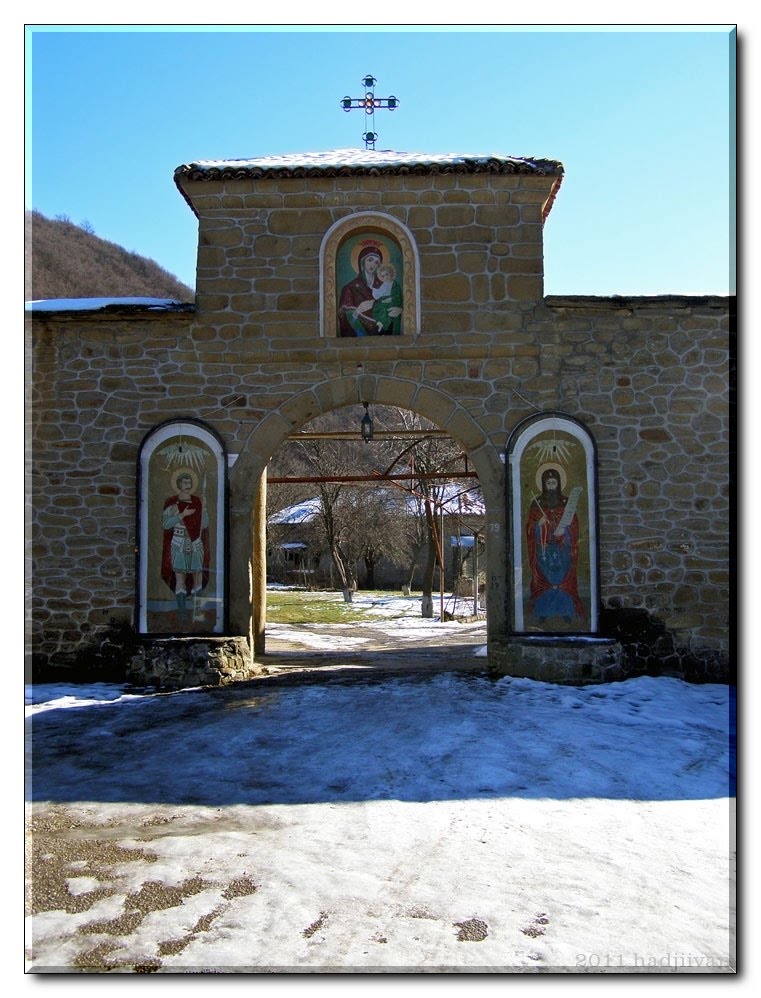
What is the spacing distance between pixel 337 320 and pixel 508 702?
4.10 m

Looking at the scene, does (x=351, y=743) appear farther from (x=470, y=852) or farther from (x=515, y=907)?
(x=515, y=907)

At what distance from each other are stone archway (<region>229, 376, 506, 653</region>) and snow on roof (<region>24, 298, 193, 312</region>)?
152 centimetres

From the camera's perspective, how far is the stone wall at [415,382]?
862 cm

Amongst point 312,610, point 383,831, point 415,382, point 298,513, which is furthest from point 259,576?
point 298,513

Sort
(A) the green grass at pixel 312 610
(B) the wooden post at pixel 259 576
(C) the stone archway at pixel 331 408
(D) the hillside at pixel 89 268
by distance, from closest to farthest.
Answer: (C) the stone archway at pixel 331 408, (B) the wooden post at pixel 259 576, (A) the green grass at pixel 312 610, (D) the hillside at pixel 89 268

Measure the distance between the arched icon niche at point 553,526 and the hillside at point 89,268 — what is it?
25.7 m

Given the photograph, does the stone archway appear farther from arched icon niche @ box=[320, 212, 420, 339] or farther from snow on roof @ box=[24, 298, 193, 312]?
snow on roof @ box=[24, 298, 193, 312]

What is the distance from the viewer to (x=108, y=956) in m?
3.28

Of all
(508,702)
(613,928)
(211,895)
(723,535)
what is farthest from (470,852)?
(723,535)

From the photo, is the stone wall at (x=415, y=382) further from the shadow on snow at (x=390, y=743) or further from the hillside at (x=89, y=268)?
the hillside at (x=89, y=268)

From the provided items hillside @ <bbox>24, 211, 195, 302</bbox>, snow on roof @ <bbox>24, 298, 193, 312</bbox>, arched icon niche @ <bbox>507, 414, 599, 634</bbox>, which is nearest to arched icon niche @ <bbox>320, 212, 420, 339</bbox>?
snow on roof @ <bbox>24, 298, 193, 312</bbox>

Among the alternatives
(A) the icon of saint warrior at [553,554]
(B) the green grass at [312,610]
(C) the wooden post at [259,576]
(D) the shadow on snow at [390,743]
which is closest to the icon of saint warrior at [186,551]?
(D) the shadow on snow at [390,743]

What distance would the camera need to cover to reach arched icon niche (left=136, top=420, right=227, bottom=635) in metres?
8.60

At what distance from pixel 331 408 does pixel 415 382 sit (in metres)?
0.88
